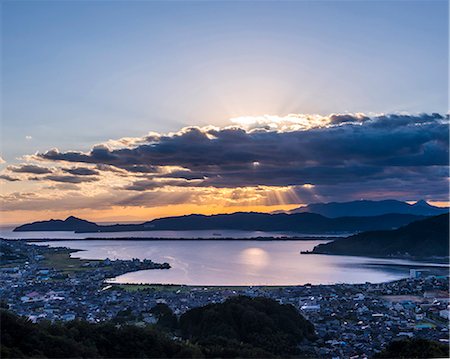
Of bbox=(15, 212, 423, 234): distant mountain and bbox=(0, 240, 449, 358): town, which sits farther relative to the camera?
bbox=(15, 212, 423, 234): distant mountain

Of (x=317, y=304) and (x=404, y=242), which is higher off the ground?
Result: (x=404, y=242)

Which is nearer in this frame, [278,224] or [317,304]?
[317,304]

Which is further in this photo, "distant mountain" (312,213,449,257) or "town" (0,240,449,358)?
"distant mountain" (312,213,449,257)

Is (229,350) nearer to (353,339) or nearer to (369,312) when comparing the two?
(353,339)

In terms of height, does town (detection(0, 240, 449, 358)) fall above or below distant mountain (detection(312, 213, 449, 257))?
below
